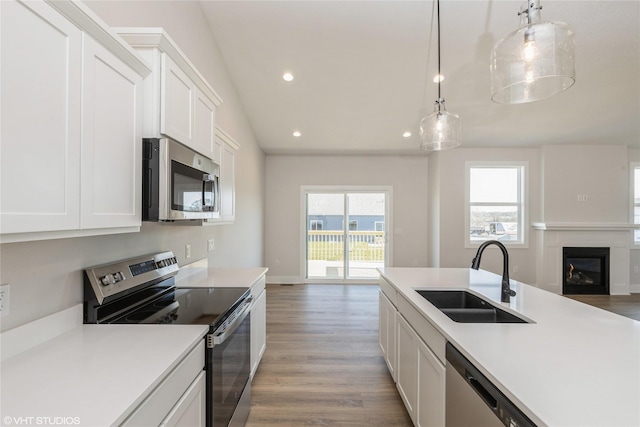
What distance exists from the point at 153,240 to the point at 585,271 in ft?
22.3

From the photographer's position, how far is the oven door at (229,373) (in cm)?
127

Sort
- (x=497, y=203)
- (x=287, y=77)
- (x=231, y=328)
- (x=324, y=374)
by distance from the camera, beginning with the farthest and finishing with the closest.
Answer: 1. (x=497, y=203)
2. (x=287, y=77)
3. (x=324, y=374)
4. (x=231, y=328)

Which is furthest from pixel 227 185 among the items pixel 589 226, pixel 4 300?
pixel 589 226

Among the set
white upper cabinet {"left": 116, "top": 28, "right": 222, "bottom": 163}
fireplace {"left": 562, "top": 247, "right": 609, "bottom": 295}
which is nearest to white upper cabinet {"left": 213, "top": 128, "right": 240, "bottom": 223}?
white upper cabinet {"left": 116, "top": 28, "right": 222, "bottom": 163}

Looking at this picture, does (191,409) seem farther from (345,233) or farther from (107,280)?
(345,233)

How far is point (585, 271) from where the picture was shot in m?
5.00

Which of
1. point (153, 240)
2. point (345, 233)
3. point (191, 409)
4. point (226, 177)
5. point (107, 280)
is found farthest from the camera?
point (345, 233)

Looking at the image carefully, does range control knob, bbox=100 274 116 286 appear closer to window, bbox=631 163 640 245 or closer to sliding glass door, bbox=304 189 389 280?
sliding glass door, bbox=304 189 389 280

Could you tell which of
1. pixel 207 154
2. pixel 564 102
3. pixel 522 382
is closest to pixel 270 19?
pixel 207 154

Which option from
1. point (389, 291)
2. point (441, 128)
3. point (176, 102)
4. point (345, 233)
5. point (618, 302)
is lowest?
point (618, 302)

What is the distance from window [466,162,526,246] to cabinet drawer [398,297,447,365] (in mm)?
4123

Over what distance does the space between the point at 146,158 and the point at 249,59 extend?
8.39ft

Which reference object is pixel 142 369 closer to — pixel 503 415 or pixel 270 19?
pixel 503 415

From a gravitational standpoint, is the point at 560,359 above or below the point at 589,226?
below
